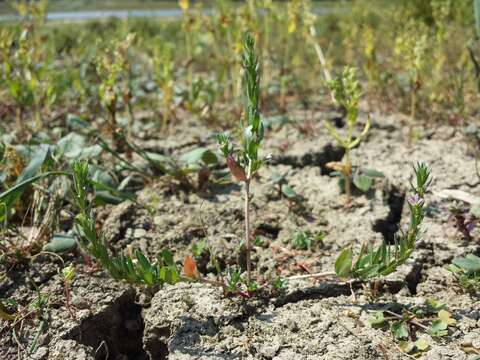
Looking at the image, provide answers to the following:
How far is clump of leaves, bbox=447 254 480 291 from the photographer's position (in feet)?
5.21

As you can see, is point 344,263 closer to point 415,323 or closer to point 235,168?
point 415,323

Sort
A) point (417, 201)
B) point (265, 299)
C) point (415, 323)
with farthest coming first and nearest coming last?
1. point (265, 299)
2. point (415, 323)
3. point (417, 201)

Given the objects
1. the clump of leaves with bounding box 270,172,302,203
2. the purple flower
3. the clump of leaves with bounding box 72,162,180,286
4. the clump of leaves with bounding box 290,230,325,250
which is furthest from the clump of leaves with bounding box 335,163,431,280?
the clump of leaves with bounding box 270,172,302,203

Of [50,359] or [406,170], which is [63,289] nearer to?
[50,359]

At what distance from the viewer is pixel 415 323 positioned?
1493mm

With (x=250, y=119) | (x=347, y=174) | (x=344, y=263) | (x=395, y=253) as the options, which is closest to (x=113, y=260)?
(x=250, y=119)

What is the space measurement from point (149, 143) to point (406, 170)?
1371 mm

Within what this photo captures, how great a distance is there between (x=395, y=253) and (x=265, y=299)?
0.43 meters

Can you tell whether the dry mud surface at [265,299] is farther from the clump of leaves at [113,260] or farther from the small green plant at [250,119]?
the small green plant at [250,119]

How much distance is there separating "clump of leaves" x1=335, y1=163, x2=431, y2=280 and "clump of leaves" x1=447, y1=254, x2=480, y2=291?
0.21 meters

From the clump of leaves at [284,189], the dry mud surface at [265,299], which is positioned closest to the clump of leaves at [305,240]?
the dry mud surface at [265,299]

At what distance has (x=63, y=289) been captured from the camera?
1695 mm

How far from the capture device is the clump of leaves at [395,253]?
140cm

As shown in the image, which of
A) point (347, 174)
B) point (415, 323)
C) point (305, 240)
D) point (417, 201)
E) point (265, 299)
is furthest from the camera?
point (347, 174)
